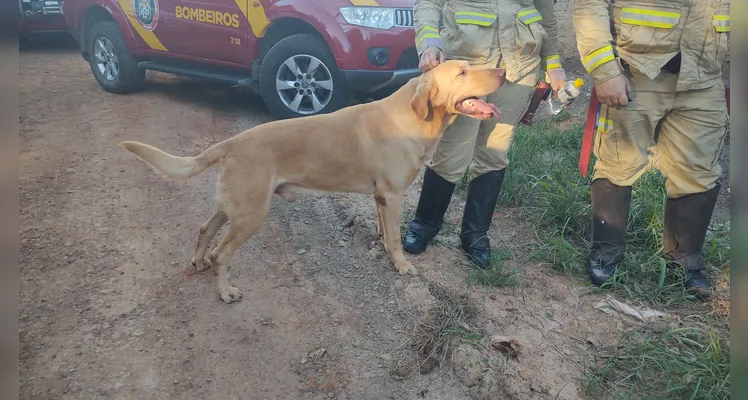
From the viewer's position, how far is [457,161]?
3.57 m

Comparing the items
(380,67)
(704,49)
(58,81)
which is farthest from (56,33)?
(704,49)

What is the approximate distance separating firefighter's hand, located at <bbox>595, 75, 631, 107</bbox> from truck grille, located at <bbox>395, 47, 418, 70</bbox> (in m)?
2.76

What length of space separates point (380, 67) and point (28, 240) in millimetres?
3385

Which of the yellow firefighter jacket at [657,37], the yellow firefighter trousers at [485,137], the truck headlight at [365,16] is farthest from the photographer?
the truck headlight at [365,16]

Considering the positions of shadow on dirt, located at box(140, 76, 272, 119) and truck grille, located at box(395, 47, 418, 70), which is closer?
truck grille, located at box(395, 47, 418, 70)

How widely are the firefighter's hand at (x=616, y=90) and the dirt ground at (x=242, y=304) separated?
1.18 metres

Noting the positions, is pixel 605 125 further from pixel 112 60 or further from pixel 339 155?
pixel 112 60

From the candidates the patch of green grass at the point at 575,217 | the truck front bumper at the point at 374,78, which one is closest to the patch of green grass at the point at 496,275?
the patch of green grass at the point at 575,217

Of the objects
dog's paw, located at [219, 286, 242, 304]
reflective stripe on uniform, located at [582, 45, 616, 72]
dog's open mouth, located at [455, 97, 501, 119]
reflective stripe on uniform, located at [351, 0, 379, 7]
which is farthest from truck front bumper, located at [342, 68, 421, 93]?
dog's paw, located at [219, 286, 242, 304]

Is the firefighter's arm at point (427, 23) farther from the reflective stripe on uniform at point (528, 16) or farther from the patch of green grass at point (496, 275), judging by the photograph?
the patch of green grass at point (496, 275)

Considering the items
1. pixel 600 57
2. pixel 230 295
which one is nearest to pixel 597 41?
pixel 600 57

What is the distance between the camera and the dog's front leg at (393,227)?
3492mm

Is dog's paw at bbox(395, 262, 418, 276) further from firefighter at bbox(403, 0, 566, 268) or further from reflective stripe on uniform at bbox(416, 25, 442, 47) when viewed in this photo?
reflective stripe on uniform at bbox(416, 25, 442, 47)

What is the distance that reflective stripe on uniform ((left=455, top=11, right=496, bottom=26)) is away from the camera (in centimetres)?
322
